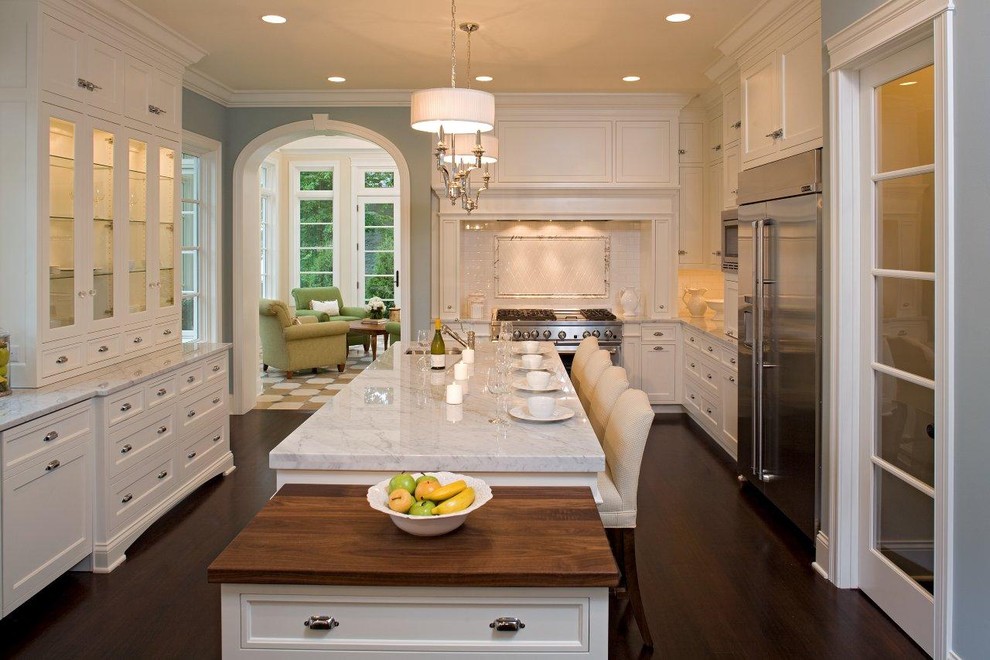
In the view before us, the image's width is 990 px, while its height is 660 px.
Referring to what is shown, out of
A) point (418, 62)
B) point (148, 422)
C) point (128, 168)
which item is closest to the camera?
point (148, 422)

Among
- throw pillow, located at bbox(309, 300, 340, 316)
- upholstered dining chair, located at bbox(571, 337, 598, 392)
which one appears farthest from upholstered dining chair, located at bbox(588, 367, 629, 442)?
throw pillow, located at bbox(309, 300, 340, 316)

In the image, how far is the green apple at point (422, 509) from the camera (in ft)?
5.72

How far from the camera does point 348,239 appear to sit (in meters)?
11.4

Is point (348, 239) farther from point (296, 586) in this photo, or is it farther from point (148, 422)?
point (296, 586)

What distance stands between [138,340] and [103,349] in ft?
1.20

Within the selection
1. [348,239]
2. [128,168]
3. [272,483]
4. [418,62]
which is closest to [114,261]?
[128,168]

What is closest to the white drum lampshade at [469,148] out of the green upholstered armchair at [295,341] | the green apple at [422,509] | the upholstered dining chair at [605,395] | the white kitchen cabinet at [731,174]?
the upholstered dining chair at [605,395]

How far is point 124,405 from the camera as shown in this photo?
3697mm

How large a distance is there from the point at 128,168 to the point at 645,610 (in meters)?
3.47

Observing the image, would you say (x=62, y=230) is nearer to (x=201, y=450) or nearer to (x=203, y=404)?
(x=203, y=404)

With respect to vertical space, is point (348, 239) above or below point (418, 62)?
below

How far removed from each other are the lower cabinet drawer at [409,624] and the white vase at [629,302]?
18.2ft

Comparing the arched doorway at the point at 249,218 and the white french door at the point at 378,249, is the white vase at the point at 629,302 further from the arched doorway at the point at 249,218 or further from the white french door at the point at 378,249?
the white french door at the point at 378,249

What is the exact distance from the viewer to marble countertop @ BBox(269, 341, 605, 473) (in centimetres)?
229
